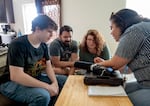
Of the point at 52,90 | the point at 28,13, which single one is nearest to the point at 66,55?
the point at 52,90

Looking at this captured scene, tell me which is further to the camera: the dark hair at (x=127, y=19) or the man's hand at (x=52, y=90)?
the man's hand at (x=52, y=90)

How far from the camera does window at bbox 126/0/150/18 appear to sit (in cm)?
289

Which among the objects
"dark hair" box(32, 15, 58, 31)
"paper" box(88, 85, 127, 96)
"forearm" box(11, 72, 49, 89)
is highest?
"dark hair" box(32, 15, 58, 31)

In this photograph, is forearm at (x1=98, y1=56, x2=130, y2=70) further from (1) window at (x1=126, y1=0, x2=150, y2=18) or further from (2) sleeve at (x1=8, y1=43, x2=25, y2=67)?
(1) window at (x1=126, y1=0, x2=150, y2=18)

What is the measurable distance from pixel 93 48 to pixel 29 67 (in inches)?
35.3

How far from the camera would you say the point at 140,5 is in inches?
115

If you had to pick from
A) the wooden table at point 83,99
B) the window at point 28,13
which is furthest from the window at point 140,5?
the wooden table at point 83,99

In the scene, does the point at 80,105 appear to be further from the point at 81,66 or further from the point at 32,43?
the point at 32,43

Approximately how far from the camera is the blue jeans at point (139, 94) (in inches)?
44.9

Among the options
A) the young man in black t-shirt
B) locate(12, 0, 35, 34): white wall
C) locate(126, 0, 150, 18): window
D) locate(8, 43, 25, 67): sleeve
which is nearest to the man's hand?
the young man in black t-shirt

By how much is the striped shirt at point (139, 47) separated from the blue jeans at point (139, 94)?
6 cm

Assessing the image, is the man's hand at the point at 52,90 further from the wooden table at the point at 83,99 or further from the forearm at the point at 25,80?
the wooden table at the point at 83,99

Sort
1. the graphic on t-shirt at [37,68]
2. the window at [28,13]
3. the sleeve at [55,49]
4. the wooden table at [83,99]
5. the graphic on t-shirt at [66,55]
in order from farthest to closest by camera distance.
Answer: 1. the window at [28,13]
2. the graphic on t-shirt at [66,55]
3. the sleeve at [55,49]
4. the graphic on t-shirt at [37,68]
5. the wooden table at [83,99]

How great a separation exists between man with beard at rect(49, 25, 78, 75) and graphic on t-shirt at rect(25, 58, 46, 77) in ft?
1.19
